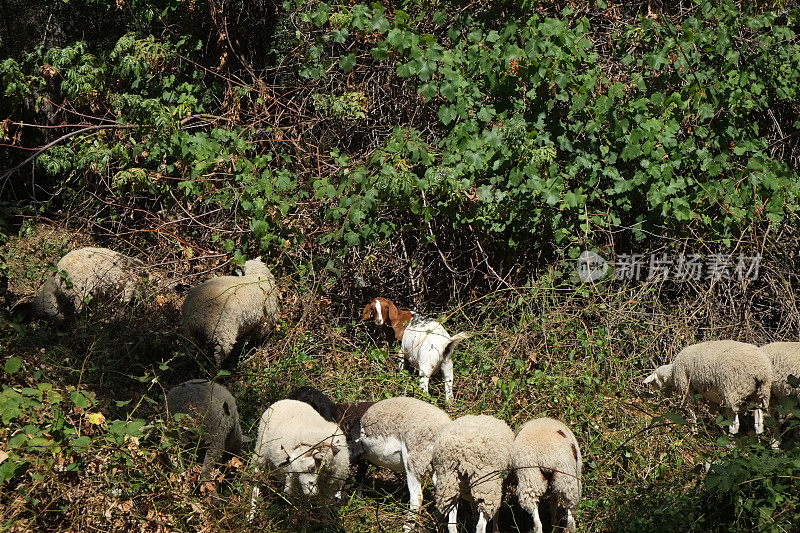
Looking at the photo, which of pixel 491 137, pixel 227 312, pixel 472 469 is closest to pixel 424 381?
pixel 227 312

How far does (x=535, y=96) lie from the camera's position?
740cm

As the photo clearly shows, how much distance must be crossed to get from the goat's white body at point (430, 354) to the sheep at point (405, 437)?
1070 millimetres

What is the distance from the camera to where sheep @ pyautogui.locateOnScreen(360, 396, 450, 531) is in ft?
15.5

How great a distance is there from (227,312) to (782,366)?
14.0ft

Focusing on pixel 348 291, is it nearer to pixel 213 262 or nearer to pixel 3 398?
pixel 213 262

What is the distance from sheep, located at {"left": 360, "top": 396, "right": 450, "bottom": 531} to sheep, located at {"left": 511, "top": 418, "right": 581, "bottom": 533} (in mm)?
536

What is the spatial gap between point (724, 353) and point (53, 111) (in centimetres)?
867

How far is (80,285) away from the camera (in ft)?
24.0

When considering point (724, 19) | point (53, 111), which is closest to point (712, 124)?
point (724, 19)

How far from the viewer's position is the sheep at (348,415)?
5.13 metres

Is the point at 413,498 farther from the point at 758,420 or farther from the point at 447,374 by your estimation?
the point at 758,420

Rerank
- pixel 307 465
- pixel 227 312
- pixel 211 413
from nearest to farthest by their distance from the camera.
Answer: pixel 307 465, pixel 211 413, pixel 227 312

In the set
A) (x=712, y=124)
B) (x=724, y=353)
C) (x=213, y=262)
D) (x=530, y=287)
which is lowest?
(x=213, y=262)

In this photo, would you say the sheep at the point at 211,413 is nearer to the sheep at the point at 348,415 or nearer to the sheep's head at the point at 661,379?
the sheep at the point at 348,415
